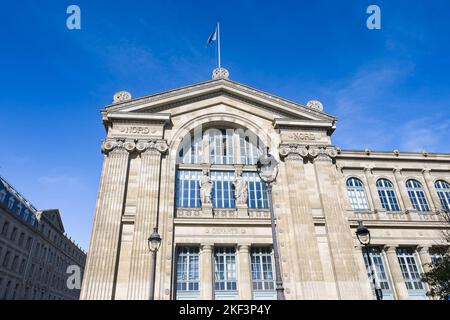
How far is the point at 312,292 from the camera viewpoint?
1669 centimetres

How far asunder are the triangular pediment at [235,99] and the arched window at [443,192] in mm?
9536

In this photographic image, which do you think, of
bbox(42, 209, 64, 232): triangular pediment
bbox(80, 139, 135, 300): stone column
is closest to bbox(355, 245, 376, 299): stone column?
bbox(80, 139, 135, 300): stone column

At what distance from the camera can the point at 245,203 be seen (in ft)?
63.7

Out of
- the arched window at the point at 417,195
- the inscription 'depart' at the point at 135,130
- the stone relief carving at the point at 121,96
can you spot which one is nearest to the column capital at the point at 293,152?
the arched window at the point at 417,195

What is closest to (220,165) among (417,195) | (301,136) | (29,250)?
(301,136)

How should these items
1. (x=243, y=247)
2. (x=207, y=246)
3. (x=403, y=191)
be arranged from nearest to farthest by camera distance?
(x=207, y=246), (x=243, y=247), (x=403, y=191)

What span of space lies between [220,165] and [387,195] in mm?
12309

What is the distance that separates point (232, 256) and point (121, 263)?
6.22 meters

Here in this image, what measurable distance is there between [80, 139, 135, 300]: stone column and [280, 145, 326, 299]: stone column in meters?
10.0

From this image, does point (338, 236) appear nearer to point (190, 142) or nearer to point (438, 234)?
point (438, 234)

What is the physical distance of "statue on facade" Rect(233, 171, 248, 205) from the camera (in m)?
19.5

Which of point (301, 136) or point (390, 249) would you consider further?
point (301, 136)

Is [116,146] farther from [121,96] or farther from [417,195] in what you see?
[417,195]
